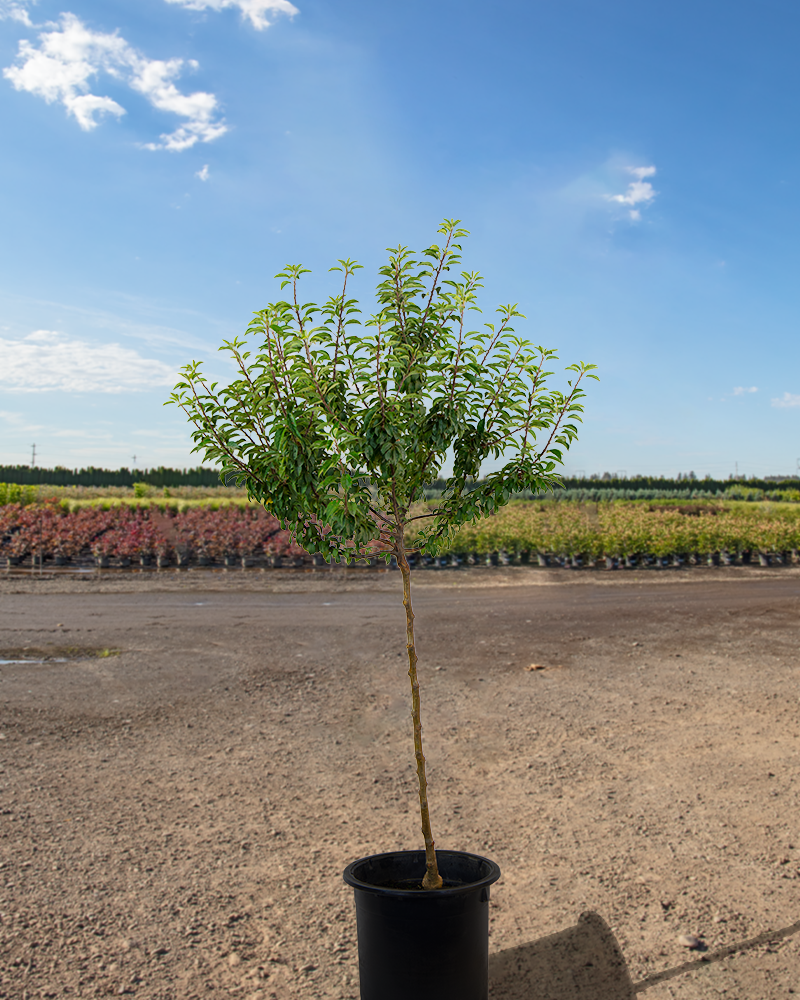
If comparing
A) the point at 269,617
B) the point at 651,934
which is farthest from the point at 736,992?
the point at 269,617

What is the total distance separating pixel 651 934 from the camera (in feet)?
11.5

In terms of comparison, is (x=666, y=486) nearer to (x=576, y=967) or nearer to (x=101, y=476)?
(x=101, y=476)

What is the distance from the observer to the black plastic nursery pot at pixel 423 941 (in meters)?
2.84

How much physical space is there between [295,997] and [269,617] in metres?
8.59

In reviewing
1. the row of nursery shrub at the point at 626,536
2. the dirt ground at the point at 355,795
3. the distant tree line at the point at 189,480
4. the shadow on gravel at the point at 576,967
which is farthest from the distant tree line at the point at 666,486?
the shadow on gravel at the point at 576,967

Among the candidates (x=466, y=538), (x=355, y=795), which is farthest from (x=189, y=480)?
(x=355, y=795)

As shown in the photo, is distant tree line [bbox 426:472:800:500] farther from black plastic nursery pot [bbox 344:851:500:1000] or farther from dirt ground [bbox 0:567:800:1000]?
black plastic nursery pot [bbox 344:851:500:1000]

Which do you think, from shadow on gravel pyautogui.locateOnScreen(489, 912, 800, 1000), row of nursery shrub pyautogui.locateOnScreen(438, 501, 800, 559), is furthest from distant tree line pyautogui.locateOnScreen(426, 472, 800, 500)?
shadow on gravel pyautogui.locateOnScreen(489, 912, 800, 1000)

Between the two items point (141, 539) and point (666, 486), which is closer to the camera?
point (141, 539)

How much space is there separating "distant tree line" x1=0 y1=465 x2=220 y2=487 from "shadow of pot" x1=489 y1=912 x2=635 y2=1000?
47.1 m

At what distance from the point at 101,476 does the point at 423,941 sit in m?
53.0

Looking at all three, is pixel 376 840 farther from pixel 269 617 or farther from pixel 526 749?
pixel 269 617

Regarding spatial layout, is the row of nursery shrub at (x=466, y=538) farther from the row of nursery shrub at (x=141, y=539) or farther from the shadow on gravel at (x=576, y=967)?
the shadow on gravel at (x=576, y=967)

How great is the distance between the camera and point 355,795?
4.98m
